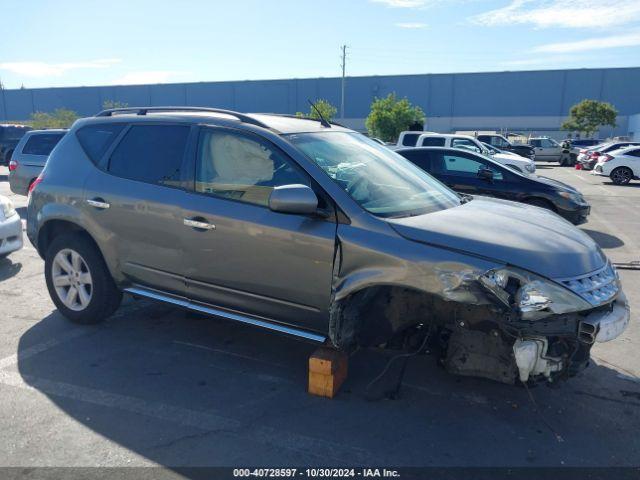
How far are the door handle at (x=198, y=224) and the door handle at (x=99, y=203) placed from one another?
2.97ft

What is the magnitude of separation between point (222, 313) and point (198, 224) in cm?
69

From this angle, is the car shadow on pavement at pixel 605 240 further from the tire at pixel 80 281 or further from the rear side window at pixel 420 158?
the tire at pixel 80 281

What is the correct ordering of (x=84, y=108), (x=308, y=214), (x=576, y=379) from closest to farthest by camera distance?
(x=308, y=214) → (x=576, y=379) → (x=84, y=108)

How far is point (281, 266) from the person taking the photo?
3592 millimetres

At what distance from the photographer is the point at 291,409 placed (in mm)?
3480

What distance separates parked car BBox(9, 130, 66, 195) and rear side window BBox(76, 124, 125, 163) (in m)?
7.86

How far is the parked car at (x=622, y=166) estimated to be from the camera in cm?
1973

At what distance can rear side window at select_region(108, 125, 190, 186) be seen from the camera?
417 centimetres

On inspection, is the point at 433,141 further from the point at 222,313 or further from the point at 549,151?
the point at 549,151

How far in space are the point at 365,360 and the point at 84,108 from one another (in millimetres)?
76861

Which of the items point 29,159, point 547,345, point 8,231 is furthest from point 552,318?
point 29,159

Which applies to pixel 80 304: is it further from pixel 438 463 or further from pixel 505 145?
pixel 505 145

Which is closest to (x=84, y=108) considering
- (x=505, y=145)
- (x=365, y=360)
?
(x=505, y=145)

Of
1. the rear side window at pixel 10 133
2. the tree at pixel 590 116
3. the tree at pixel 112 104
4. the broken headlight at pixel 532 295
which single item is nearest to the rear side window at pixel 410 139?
the broken headlight at pixel 532 295
